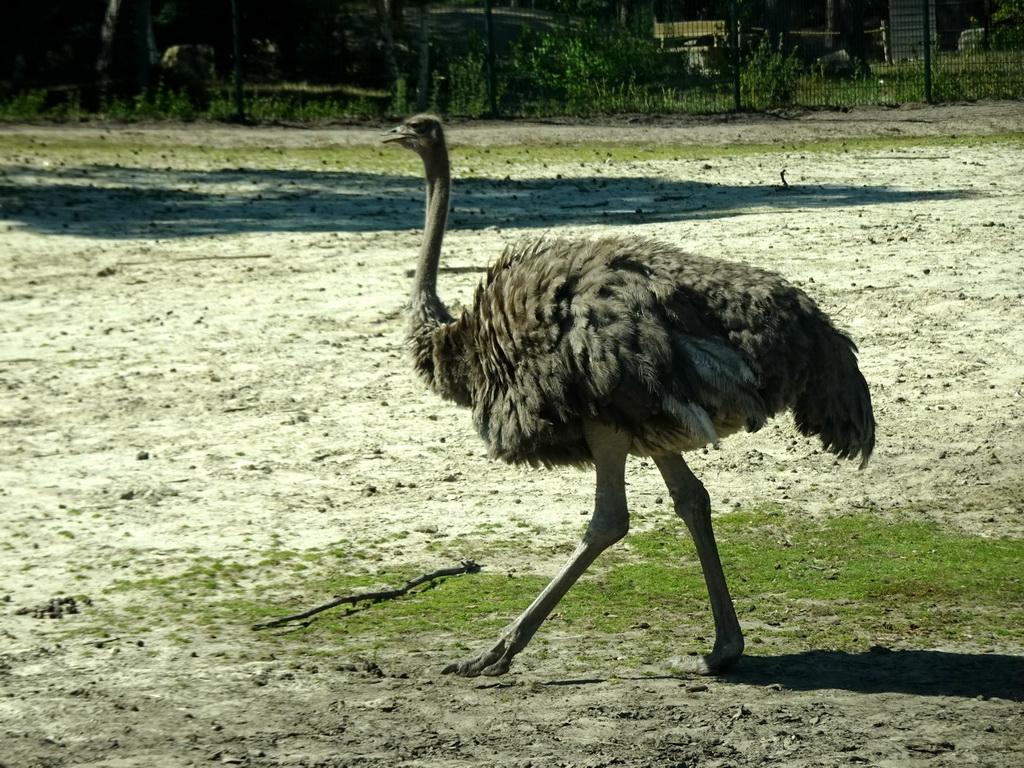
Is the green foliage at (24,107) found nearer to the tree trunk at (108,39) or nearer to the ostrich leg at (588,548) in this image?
the tree trunk at (108,39)

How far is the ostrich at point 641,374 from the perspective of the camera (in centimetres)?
424

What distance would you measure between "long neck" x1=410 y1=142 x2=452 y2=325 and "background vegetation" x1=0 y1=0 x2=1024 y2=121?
47.2 ft

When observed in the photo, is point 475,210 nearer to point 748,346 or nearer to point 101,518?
point 101,518

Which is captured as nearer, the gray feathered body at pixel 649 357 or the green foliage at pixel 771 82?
the gray feathered body at pixel 649 357

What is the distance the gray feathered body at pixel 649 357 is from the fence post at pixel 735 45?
1527cm

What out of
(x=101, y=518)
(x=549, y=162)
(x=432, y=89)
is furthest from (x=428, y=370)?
(x=432, y=89)

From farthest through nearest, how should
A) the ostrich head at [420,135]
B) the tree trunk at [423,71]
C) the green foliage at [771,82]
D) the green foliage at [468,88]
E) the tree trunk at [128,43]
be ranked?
the tree trunk at [128,43], the tree trunk at [423,71], the green foliage at [468,88], the green foliage at [771,82], the ostrich head at [420,135]

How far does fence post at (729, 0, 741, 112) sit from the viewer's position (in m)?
19.2

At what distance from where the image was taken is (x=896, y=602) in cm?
493

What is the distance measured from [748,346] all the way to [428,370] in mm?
1165

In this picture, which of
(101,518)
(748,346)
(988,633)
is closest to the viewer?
(748,346)

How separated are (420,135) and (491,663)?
214 centimetres

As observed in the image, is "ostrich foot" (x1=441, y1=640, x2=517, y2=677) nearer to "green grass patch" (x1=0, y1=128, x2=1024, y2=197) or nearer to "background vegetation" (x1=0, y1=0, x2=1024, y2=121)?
"green grass patch" (x1=0, y1=128, x2=1024, y2=197)

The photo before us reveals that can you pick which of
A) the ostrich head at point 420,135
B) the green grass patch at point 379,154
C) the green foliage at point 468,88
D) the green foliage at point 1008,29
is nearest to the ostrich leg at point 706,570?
the ostrich head at point 420,135
